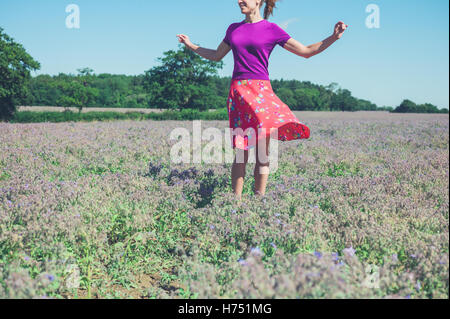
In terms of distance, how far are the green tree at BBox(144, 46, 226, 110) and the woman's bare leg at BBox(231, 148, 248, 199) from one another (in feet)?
157

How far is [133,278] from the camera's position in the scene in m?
2.37

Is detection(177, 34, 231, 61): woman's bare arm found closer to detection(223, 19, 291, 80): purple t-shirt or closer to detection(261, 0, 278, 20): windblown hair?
detection(223, 19, 291, 80): purple t-shirt

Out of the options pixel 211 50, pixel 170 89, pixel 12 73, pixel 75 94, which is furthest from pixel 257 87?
pixel 75 94

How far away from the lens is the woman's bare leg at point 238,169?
3.33m

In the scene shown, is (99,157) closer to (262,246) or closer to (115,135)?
(115,135)

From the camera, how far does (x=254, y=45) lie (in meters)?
3.08

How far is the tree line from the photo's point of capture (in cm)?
3712

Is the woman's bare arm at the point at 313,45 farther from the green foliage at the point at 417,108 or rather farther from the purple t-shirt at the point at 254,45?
the green foliage at the point at 417,108

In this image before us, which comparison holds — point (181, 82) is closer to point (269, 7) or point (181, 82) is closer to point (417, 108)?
point (417, 108)

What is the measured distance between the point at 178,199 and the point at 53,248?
1.36 metres

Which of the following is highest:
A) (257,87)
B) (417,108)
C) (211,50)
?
(417,108)

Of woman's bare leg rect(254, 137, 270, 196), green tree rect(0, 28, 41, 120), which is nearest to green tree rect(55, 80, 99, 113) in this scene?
green tree rect(0, 28, 41, 120)

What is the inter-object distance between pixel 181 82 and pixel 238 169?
165 feet
